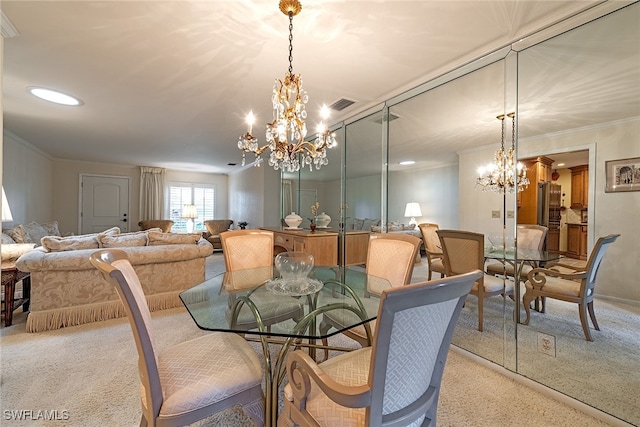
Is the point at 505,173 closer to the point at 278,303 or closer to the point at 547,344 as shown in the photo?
the point at 547,344

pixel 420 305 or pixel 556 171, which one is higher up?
pixel 556 171

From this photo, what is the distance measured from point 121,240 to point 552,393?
3947 millimetres

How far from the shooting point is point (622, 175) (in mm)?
1565

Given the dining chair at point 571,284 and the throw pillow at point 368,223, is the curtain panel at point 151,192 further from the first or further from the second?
the dining chair at point 571,284

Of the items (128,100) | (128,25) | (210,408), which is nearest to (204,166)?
(128,100)

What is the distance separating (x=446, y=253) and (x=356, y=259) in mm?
1523

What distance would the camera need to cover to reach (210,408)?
1021mm

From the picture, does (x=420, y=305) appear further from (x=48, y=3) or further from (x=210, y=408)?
(x=48, y=3)

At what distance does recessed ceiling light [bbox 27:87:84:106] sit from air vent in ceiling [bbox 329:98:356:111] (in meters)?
2.82

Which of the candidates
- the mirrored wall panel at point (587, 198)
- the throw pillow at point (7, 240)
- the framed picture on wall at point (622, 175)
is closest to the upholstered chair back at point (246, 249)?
the mirrored wall panel at point (587, 198)

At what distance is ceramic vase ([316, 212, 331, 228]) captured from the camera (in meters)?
4.37

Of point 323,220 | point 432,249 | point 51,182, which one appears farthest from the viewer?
point 51,182

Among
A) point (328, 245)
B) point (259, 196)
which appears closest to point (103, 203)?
point (259, 196)

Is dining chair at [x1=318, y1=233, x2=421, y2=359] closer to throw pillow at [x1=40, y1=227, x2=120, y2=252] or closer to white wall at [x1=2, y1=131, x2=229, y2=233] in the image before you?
throw pillow at [x1=40, y1=227, x2=120, y2=252]
